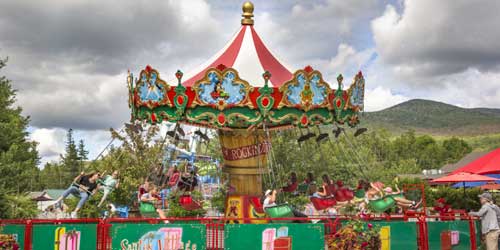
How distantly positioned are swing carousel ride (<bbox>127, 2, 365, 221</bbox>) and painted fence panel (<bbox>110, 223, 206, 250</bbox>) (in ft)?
8.97

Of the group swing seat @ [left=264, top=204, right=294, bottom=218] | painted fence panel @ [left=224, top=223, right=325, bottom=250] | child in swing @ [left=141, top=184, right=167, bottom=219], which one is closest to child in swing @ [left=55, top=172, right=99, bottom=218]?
child in swing @ [left=141, top=184, right=167, bottom=219]

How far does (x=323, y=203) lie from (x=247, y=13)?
5025 mm

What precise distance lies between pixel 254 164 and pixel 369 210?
9.44 ft

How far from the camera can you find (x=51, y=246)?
369 inches

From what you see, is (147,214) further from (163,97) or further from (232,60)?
(232,60)

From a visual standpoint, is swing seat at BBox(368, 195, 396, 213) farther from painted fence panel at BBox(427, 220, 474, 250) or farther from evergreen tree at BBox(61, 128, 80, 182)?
evergreen tree at BBox(61, 128, 80, 182)

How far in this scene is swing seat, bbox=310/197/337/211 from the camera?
13.1 m

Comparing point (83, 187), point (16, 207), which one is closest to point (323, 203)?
point (83, 187)

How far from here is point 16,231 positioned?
375 inches

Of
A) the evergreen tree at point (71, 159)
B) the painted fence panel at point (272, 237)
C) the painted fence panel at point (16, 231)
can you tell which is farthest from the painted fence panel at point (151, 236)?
the evergreen tree at point (71, 159)

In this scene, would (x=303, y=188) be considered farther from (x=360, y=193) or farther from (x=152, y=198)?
(x=152, y=198)

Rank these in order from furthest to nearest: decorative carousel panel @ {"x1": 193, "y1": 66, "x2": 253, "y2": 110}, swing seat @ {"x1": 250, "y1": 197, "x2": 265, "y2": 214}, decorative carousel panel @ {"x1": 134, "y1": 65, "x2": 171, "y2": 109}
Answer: swing seat @ {"x1": 250, "y1": 197, "x2": 265, "y2": 214}, decorative carousel panel @ {"x1": 134, "y1": 65, "x2": 171, "y2": 109}, decorative carousel panel @ {"x1": 193, "y1": 66, "x2": 253, "y2": 110}

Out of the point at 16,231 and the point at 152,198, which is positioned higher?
the point at 152,198

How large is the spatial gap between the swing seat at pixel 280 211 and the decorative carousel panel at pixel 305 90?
6.67 feet
